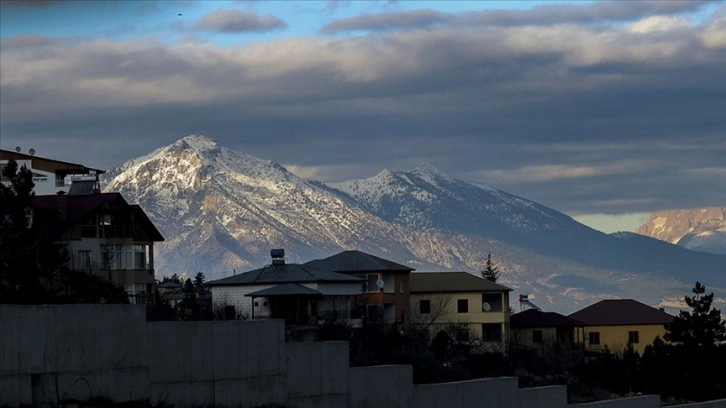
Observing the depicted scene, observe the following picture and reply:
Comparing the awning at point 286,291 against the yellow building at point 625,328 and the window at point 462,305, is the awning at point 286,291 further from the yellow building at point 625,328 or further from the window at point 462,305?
the yellow building at point 625,328

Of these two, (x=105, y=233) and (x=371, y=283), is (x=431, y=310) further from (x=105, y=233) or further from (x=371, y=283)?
(x=105, y=233)

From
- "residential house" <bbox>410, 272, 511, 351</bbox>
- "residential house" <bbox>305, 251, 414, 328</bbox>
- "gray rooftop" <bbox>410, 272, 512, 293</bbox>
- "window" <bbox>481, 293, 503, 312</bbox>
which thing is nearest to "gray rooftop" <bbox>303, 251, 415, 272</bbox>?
"residential house" <bbox>305, 251, 414, 328</bbox>


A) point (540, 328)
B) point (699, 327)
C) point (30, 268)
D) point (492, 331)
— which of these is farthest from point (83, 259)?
point (540, 328)

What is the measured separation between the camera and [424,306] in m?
112

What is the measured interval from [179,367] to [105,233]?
39.1 m

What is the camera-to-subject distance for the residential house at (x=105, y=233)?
78.5 m

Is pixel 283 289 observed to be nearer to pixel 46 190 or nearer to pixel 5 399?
pixel 46 190

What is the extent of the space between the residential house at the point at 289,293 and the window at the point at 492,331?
42.5 ft

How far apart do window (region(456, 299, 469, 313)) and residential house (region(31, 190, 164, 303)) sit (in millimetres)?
30241

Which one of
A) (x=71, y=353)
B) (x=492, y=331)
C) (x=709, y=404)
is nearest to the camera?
(x=71, y=353)

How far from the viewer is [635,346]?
12850 cm

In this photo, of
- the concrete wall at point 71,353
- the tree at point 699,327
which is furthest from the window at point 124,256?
the concrete wall at point 71,353

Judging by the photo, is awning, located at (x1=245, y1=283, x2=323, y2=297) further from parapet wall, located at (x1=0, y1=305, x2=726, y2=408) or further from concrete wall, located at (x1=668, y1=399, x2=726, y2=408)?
parapet wall, located at (x1=0, y1=305, x2=726, y2=408)

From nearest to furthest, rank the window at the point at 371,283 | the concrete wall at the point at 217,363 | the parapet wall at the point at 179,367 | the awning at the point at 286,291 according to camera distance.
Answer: the parapet wall at the point at 179,367 < the concrete wall at the point at 217,363 < the awning at the point at 286,291 < the window at the point at 371,283
